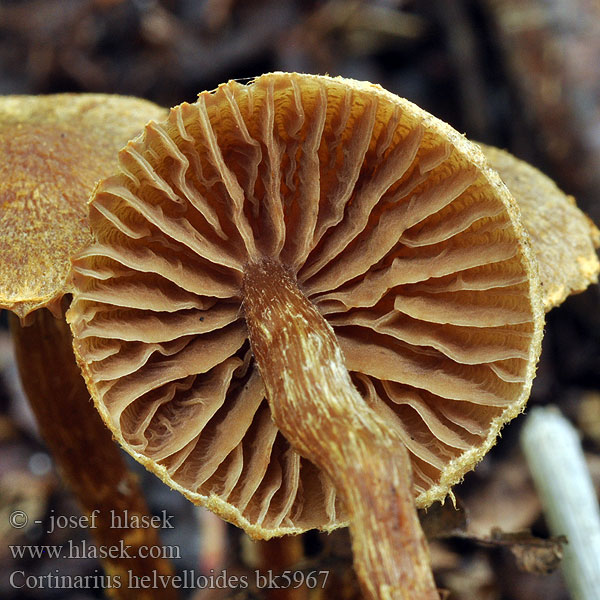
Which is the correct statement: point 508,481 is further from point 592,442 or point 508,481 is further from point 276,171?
point 276,171

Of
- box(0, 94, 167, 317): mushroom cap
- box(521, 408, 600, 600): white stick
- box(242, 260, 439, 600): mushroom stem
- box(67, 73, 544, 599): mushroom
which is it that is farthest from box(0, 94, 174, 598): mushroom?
box(521, 408, 600, 600): white stick

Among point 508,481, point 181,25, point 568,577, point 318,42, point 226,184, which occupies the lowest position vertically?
point 568,577

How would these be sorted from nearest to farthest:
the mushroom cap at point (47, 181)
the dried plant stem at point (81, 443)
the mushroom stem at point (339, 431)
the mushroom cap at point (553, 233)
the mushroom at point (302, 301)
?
the mushroom stem at point (339, 431)
the mushroom at point (302, 301)
the mushroom cap at point (47, 181)
the mushroom cap at point (553, 233)
the dried plant stem at point (81, 443)

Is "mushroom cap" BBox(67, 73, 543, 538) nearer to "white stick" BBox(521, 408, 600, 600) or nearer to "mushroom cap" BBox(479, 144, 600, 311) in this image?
"mushroom cap" BBox(479, 144, 600, 311)

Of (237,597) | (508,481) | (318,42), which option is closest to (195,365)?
(237,597)

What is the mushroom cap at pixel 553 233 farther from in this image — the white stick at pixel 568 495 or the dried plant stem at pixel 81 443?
the dried plant stem at pixel 81 443

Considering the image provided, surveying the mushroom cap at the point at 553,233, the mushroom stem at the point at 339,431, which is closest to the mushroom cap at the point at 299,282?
the mushroom stem at the point at 339,431

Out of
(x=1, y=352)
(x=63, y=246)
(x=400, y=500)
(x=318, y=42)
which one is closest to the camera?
(x=400, y=500)

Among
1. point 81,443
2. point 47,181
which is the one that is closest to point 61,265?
point 47,181
